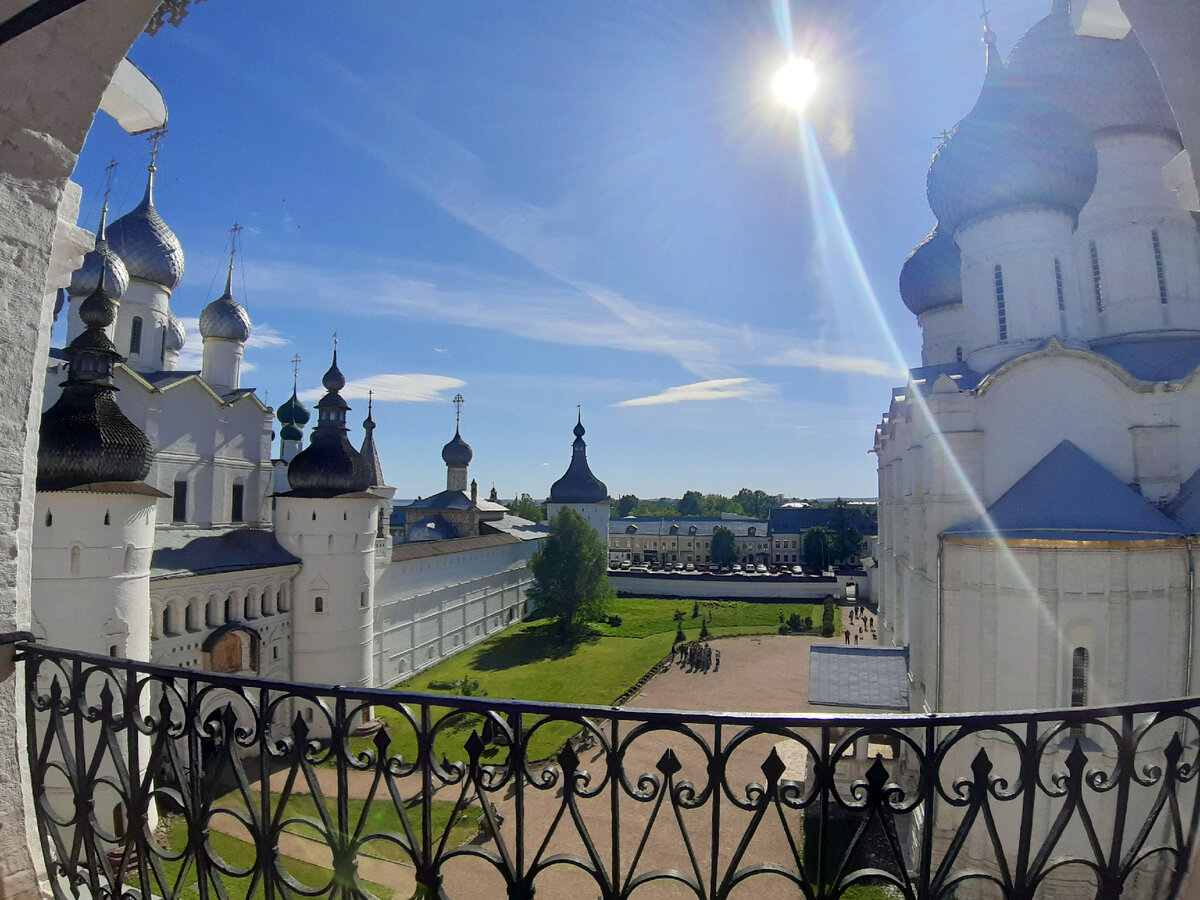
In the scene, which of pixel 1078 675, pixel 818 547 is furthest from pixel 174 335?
pixel 818 547

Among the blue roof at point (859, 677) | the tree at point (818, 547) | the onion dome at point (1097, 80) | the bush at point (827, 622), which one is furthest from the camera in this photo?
the tree at point (818, 547)

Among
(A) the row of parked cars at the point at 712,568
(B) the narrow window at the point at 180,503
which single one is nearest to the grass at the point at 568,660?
(B) the narrow window at the point at 180,503

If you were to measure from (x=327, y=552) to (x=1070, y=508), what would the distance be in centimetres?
1808

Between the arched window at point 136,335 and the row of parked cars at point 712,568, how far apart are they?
35.7 m

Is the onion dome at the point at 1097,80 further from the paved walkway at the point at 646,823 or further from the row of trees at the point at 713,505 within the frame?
the row of trees at the point at 713,505

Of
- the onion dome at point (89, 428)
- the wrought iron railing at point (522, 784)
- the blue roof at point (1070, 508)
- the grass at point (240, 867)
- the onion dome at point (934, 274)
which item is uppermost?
the onion dome at point (934, 274)

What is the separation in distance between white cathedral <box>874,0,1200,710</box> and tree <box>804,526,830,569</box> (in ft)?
124

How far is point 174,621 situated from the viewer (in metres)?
16.1

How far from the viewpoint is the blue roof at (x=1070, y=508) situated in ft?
36.3

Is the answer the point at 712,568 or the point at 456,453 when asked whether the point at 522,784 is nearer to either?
the point at 456,453

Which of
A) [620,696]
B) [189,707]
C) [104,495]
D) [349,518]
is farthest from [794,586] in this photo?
[189,707]

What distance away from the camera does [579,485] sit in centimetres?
4528

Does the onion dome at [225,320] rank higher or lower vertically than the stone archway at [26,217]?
higher

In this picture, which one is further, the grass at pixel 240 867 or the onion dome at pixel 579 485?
the onion dome at pixel 579 485
